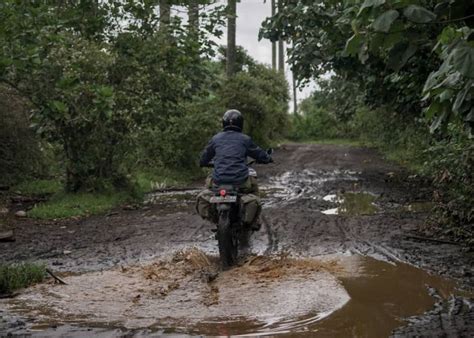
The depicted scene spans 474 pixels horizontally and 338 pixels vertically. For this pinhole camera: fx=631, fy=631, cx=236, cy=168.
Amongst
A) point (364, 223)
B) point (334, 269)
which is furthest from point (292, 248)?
point (364, 223)

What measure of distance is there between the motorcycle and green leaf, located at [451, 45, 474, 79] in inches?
173

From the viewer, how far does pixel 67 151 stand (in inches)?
534

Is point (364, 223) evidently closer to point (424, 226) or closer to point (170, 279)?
point (424, 226)

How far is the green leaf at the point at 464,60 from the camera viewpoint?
11.5 feet

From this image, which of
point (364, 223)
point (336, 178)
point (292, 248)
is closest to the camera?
point (292, 248)

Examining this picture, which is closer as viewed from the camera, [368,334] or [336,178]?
[368,334]

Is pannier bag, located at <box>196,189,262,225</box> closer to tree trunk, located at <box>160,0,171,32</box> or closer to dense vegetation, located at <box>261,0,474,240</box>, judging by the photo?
dense vegetation, located at <box>261,0,474,240</box>

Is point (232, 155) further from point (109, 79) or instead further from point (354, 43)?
point (109, 79)

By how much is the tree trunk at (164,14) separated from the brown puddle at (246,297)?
7919 mm

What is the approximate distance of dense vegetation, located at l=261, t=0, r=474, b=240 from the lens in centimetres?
383

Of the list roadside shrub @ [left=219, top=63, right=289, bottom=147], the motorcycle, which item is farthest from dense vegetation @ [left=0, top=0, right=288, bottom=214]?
roadside shrub @ [left=219, top=63, right=289, bottom=147]

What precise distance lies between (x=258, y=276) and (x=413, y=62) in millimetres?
4211

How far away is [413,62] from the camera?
930cm

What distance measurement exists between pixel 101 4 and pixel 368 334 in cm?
1127
